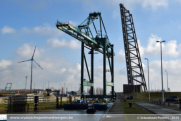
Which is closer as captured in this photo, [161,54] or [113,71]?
[161,54]

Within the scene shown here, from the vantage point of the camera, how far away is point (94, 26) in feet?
235

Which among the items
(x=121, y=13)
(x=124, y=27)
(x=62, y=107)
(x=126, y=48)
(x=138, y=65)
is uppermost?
(x=121, y=13)

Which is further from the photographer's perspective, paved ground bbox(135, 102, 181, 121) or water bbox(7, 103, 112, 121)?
water bbox(7, 103, 112, 121)

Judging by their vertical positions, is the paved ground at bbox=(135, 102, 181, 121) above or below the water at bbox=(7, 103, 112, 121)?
above

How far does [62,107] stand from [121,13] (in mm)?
73289

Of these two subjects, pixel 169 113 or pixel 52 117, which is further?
pixel 52 117

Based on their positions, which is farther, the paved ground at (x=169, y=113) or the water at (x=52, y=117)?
the water at (x=52, y=117)

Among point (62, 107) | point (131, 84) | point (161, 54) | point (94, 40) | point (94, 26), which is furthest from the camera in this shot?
point (131, 84)

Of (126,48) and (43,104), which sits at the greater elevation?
(126,48)

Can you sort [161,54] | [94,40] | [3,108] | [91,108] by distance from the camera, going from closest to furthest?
[3,108] → [91,108] → [161,54] → [94,40]

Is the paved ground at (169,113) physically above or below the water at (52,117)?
above

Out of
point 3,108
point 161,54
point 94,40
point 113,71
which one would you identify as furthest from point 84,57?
point 3,108

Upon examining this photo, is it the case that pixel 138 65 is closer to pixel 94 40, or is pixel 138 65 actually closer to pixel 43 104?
pixel 94 40

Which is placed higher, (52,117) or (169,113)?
(169,113)
